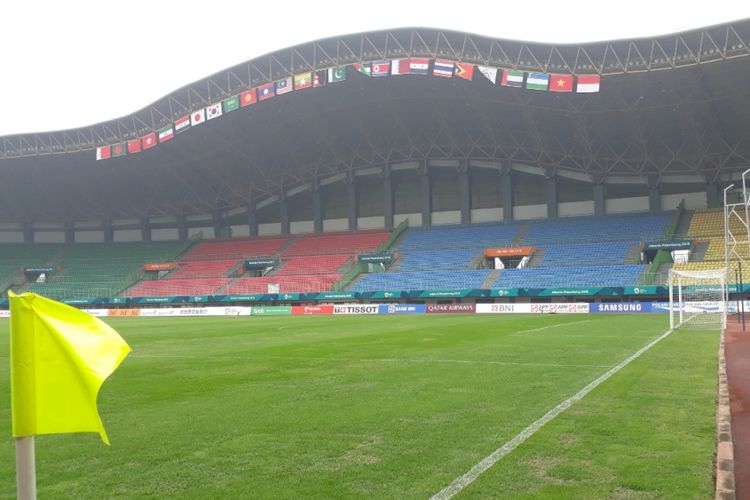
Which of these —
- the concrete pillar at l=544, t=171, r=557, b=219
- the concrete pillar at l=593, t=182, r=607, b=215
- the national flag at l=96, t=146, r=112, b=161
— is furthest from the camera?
the concrete pillar at l=544, t=171, r=557, b=219

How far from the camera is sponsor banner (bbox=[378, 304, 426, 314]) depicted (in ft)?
158

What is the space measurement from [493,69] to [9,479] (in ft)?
134

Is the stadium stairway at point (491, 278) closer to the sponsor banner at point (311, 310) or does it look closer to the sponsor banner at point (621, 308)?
the sponsor banner at point (621, 308)

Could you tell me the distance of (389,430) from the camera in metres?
8.10

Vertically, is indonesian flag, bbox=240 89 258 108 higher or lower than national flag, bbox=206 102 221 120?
higher

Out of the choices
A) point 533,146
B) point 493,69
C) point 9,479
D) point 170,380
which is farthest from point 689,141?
point 9,479

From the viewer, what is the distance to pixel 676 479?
18.9ft

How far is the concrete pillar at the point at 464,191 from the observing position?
61.9 meters

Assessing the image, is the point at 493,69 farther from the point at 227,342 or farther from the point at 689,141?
the point at 227,342

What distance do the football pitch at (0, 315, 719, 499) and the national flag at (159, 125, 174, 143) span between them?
40083mm

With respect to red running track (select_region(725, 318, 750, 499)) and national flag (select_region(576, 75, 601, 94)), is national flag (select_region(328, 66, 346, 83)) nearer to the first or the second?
national flag (select_region(576, 75, 601, 94))

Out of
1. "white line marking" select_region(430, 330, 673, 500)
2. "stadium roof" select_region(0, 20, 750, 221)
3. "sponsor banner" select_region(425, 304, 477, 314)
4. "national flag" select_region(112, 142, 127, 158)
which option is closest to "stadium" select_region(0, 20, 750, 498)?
"white line marking" select_region(430, 330, 673, 500)

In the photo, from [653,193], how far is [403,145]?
22.8 metres

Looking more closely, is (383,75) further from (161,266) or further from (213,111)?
(161,266)
